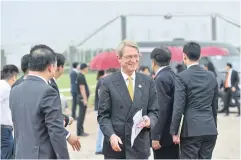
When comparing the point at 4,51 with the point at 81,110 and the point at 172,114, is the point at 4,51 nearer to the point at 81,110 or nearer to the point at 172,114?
the point at 81,110

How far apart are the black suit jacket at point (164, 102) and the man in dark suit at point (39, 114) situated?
1639mm

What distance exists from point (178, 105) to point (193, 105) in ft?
0.57

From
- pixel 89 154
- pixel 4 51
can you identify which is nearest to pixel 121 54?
pixel 89 154

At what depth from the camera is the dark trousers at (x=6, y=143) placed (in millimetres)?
5625

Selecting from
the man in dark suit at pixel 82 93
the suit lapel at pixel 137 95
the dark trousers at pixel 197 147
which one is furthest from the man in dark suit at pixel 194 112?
the man in dark suit at pixel 82 93

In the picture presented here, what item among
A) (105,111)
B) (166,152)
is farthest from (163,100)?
(105,111)

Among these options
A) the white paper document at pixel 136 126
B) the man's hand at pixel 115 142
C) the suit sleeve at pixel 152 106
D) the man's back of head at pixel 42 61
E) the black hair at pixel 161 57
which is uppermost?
the man's back of head at pixel 42 61

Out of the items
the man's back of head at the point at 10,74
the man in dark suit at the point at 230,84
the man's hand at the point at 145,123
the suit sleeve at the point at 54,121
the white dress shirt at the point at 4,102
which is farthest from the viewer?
the man in dark suit at the point at 230,84

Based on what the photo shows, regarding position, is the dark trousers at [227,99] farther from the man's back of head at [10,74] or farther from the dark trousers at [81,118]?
the man's back of head at [10,74]

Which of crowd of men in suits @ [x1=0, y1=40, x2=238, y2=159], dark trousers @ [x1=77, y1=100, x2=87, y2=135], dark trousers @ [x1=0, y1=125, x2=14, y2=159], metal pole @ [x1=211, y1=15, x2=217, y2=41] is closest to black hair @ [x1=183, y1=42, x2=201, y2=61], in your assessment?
crowd of men in suits @ [x1=0, y1=40, x2=238, y2=159]

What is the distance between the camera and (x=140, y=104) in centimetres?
402

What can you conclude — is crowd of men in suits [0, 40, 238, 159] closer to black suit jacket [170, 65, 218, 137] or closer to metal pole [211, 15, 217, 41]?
black suit jacket [170, 65, 218, 137]

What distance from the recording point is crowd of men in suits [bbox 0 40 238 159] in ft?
11.7

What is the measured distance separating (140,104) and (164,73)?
1102 mm
